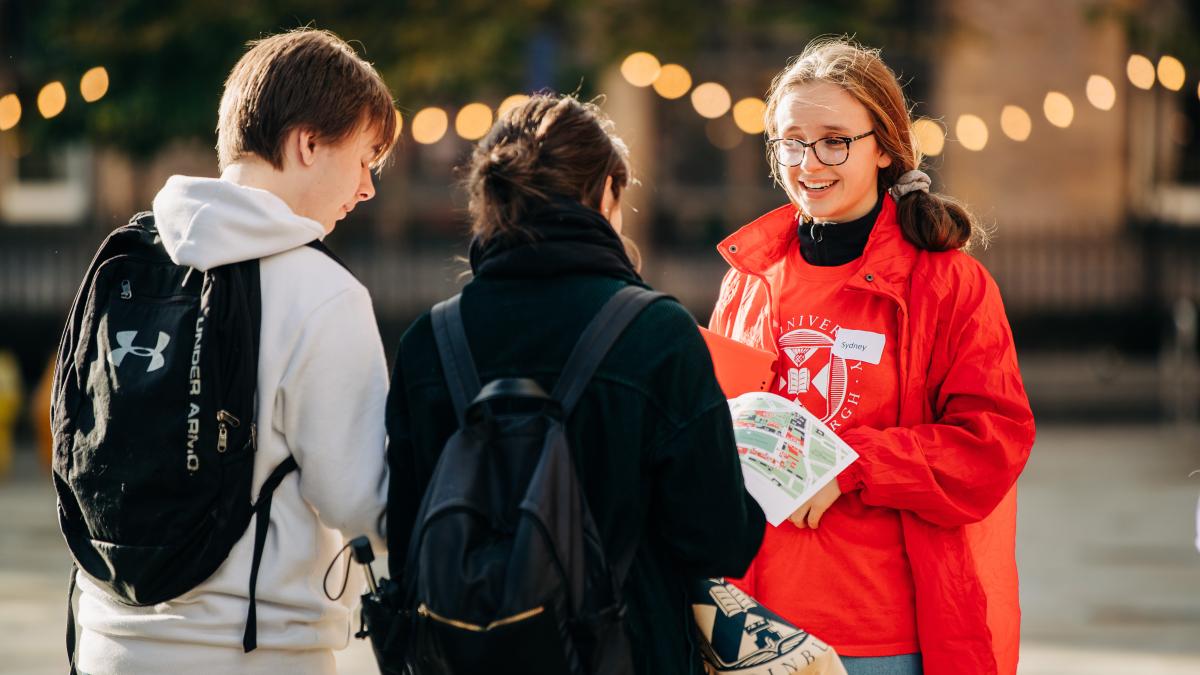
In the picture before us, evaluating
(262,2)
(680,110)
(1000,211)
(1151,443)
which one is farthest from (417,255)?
(1151,443)

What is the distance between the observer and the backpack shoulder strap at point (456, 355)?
6.95 feet

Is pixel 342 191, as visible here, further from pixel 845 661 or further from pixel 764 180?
pixel 764 180

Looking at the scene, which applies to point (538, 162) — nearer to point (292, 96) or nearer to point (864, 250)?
point (292, 96)

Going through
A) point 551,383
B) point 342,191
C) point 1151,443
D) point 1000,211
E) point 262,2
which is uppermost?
point 262,2

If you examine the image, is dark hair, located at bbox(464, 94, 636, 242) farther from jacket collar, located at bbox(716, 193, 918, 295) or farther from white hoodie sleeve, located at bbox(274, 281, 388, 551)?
A: jacket collar, located at bbox(716, 193, 918, 295)

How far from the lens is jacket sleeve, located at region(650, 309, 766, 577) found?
2.10 meters

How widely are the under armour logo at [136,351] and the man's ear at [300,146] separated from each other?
372 millimetres

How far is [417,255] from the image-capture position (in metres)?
15.5

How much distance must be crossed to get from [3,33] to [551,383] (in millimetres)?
14654

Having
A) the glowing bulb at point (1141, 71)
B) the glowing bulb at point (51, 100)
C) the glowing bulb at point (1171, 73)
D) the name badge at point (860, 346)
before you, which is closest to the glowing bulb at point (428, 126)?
the glowing bulb at point (51, 100)

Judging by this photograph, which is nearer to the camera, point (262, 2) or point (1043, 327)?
point (262, 2)

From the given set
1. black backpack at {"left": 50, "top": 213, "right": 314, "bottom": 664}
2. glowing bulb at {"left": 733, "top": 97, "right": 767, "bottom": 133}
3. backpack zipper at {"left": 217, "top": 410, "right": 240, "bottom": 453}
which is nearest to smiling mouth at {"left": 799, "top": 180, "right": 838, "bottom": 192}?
black backpack at {"left": 50, "top": 213, "right": 314, "bottom": 664}

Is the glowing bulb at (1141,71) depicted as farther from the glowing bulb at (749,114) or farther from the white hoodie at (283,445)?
the white hoodie at (283,445)

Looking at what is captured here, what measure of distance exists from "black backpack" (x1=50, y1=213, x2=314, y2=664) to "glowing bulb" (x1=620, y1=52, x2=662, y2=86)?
10267 mm
